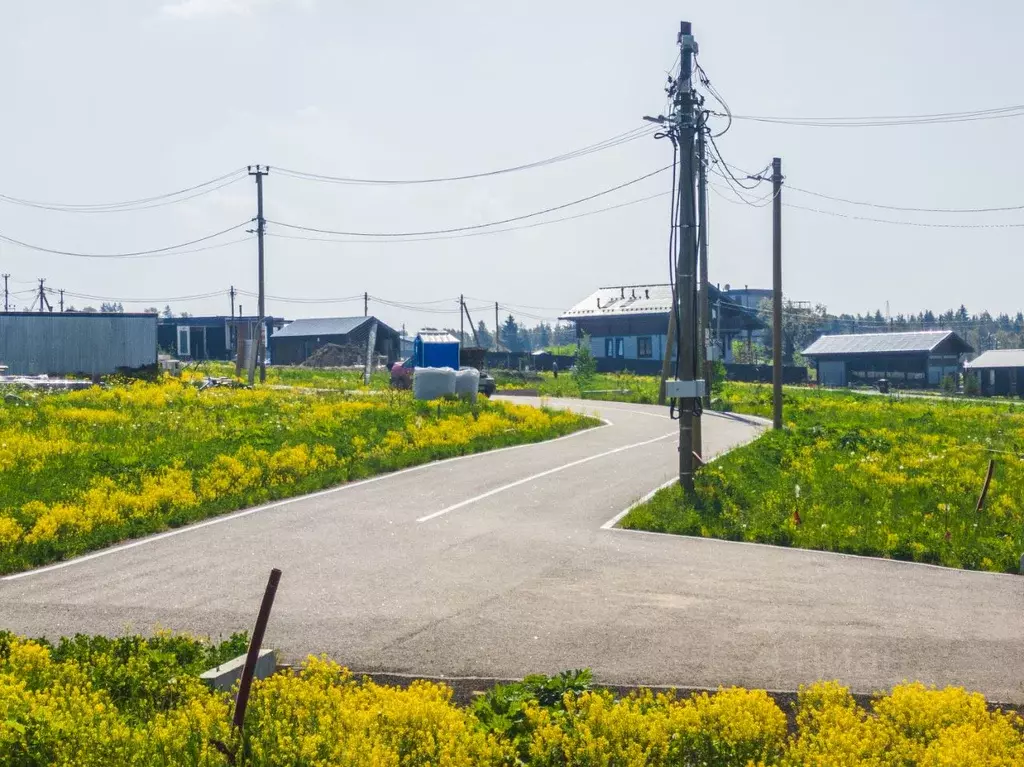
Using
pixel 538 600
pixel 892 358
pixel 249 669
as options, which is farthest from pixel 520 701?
pixel 892 358

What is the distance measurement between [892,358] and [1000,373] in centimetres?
783

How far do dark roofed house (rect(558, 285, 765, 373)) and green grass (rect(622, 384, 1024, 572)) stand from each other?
4634 cm

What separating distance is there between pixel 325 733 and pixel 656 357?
6746cm

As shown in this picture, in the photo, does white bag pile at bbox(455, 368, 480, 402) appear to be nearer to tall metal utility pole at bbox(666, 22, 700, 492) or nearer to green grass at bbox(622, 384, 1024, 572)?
green grass at bbox(622, 384, 1024, 572)

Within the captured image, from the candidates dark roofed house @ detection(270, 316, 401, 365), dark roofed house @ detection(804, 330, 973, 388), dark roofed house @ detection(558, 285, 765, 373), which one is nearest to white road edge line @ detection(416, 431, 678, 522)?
dark roofed house @ detection(558, 285, 765, 373)

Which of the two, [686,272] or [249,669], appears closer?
[249,669]

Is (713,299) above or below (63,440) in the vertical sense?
above

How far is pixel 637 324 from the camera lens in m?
74.1

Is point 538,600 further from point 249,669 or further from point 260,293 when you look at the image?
point 260,293

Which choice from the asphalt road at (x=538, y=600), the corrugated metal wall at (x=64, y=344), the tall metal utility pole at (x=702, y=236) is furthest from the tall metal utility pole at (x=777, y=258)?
the corrugated metal wall at (x=64, y=344)

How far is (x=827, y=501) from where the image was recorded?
1555cm

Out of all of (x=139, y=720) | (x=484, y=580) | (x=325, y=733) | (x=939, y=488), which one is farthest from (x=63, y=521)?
(x=939, y=488)

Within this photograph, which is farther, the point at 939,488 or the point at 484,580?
the point at 939,488

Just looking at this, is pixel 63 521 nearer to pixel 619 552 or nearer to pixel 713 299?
pixel 619 552
